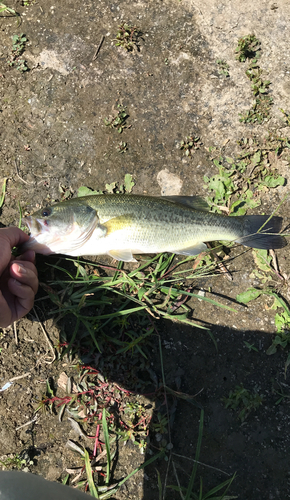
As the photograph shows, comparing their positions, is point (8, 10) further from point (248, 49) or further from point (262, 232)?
point (262, 232)

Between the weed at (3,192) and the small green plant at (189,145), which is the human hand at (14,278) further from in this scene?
the small green plant at (189,145)

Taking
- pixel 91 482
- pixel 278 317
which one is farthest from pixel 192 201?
pixel 91 482

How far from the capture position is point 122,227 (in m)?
3.44

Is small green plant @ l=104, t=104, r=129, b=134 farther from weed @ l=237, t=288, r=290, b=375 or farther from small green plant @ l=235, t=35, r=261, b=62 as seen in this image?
weed @ l=237, t=288, r=290, b=375

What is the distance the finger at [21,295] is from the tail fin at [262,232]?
2.53m

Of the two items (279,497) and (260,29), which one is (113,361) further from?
(260,29)

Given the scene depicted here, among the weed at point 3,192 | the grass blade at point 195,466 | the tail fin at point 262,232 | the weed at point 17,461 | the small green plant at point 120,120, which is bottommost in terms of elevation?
the weed at point 17,461

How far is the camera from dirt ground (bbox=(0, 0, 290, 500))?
12.1 ft

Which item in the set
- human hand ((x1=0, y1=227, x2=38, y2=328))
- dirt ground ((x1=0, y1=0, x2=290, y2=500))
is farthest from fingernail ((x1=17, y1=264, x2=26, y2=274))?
dirt ground ((x1=0, y1=0, x2=290, y2=500))

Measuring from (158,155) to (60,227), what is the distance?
1.67 metres

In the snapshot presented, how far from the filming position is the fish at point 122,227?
3.44m

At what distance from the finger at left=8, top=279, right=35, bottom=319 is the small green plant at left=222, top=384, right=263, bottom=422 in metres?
2.59

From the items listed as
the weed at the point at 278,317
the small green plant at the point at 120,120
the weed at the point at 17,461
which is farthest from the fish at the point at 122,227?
the weed at the point at 17,461

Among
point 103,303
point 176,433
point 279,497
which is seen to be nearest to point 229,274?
point 103,303
